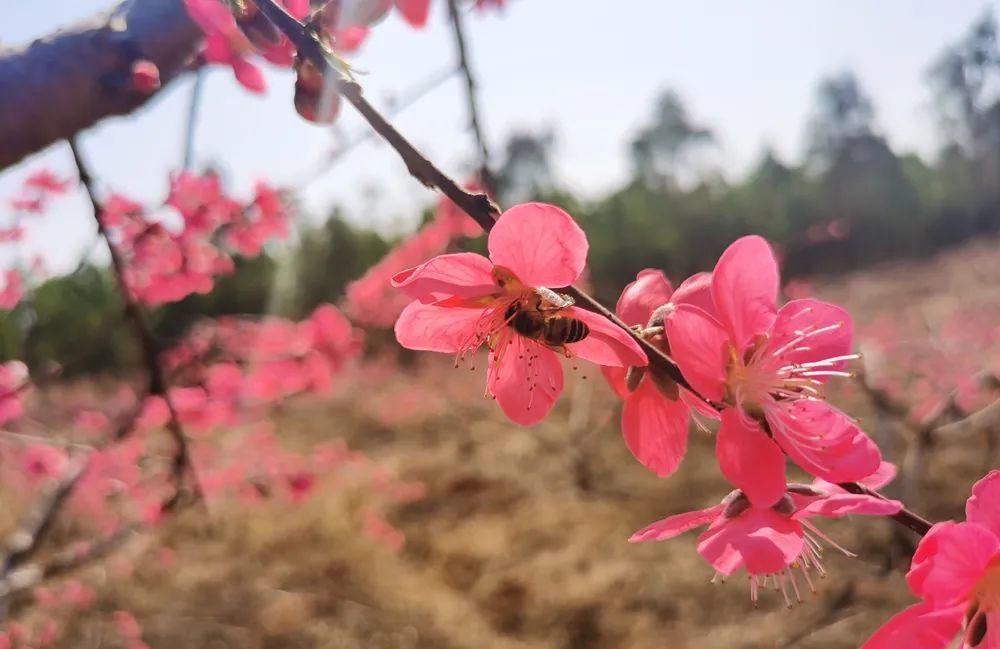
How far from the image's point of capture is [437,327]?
0.50 metres

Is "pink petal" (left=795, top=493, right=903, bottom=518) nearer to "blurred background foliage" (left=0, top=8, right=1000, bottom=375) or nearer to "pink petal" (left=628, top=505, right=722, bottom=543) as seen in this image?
"pink petal" (left=628, top=505, right=722, bottom=543)

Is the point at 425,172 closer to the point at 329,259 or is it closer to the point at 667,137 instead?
the point at 329,259

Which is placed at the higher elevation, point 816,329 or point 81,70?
point 81,70

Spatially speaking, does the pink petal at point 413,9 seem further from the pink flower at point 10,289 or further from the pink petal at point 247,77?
the pink flower at point 10,289

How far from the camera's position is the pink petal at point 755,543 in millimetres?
386

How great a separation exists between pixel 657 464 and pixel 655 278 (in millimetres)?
127

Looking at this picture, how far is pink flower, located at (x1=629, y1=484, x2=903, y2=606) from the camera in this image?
1.26 ft

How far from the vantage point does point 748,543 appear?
39 cm

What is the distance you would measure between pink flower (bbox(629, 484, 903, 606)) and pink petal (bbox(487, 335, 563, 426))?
0.39ft

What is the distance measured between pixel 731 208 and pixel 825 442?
14.6 metres

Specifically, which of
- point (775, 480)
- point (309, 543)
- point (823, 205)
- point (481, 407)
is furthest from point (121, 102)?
point (823, 205)

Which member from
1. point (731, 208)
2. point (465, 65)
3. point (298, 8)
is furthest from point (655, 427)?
point (731, 208)

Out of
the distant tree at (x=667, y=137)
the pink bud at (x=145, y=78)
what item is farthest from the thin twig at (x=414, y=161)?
the distant tree at (x=667, y=137)

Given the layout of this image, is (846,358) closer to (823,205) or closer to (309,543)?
(309,543)
